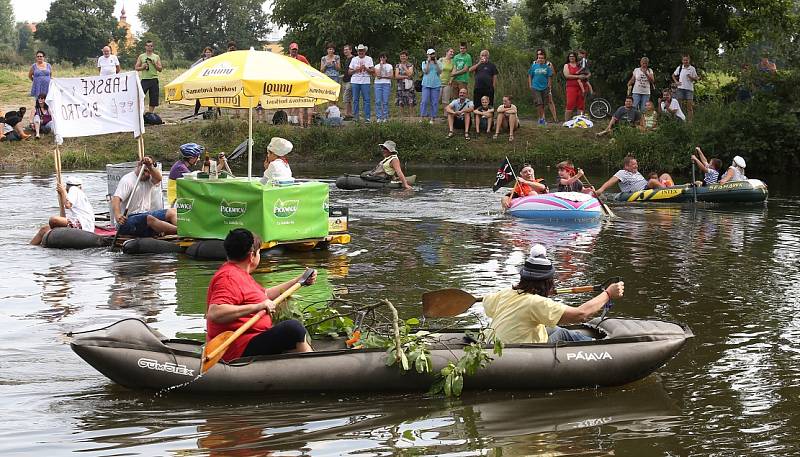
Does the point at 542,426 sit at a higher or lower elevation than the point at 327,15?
lower

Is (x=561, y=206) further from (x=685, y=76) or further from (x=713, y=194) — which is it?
(x=685, y=76)

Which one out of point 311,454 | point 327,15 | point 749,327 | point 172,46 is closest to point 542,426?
point 311,454

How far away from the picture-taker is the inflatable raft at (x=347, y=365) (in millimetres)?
9297

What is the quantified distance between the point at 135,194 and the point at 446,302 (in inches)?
288

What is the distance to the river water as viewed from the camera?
863cm

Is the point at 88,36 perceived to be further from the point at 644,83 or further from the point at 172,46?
the point at 644,83

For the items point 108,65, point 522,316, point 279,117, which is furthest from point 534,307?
point 279,117

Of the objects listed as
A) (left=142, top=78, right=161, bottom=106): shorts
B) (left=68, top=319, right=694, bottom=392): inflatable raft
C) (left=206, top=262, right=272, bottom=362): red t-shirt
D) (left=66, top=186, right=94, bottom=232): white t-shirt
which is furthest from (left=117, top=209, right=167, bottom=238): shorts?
(left=142, top=78, right=161, bottom=106): shorts

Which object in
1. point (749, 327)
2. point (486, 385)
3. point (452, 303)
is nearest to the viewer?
point (486, 385)

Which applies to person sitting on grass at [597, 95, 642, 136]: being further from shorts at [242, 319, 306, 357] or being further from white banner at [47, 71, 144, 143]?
shorts at [242, 319, 306, 357]

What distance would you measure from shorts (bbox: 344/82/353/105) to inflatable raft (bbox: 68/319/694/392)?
71.8 ft

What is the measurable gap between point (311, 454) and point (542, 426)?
1906 millimetres

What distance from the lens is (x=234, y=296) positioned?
926 centimetres

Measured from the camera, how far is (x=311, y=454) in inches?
326
